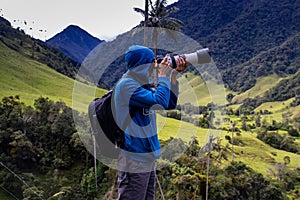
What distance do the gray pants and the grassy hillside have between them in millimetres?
31912

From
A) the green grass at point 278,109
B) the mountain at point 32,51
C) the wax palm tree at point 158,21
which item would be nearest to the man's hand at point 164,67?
the wax palm tree at point 158,21

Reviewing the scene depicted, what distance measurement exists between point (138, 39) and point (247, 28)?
102133 millimetres

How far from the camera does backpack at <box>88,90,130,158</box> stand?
5.81 ft

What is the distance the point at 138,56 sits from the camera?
1804 mm

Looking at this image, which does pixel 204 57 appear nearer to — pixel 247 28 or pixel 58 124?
pixel 58 124

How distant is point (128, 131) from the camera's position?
5.86 feet

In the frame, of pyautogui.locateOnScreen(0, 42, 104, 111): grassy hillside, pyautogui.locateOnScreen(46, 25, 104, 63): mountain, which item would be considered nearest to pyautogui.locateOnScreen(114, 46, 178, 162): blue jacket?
pyautogui.locateOnScreen(0, 42, 104, 111): grassy hillside

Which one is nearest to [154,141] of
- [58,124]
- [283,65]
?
[58,124]

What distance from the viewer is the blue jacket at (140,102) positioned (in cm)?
174

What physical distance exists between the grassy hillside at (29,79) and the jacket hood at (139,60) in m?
32.0

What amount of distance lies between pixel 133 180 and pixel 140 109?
1.21 ft

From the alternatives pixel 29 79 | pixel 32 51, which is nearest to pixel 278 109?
pixel 32 51

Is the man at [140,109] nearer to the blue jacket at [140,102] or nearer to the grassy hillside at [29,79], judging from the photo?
the blue jacket at [140,102]

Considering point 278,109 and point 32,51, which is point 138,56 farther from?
point 278,109
